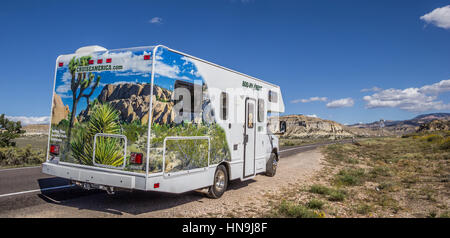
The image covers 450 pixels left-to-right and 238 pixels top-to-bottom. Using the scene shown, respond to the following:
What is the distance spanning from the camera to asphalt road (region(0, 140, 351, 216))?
679 centimetres

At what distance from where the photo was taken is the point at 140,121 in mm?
5746

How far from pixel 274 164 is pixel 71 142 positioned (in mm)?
7248

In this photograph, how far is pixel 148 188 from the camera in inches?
219

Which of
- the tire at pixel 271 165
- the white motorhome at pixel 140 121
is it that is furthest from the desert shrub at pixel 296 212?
the tire at pixel 271 165

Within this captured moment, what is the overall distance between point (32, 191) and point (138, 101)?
442cm

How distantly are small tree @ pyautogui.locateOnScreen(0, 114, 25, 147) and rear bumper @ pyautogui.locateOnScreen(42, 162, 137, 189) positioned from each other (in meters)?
12.7

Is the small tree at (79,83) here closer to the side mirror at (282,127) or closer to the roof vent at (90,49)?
the roof vent at (90,49)

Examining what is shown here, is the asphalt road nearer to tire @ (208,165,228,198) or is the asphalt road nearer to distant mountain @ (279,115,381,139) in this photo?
tire @ (208,165,228,198)

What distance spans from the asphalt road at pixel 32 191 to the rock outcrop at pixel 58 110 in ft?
6.11

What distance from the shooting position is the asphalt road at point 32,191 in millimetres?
6789

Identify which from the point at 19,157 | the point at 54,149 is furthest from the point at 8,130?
the point at 54,149

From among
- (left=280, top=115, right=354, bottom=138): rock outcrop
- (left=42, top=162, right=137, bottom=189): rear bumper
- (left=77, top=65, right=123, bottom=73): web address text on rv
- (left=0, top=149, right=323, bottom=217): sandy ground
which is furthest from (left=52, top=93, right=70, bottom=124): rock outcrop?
(left=280, top=115, right=354, bottom=138): rock outcrop
